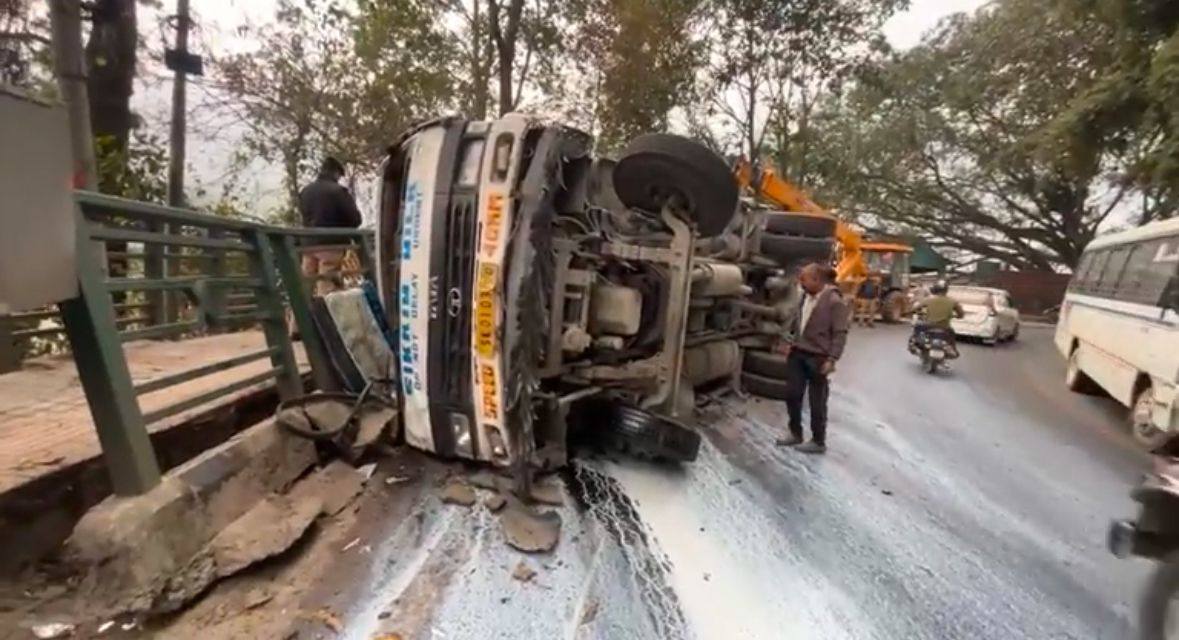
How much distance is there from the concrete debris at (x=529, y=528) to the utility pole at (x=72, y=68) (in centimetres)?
402

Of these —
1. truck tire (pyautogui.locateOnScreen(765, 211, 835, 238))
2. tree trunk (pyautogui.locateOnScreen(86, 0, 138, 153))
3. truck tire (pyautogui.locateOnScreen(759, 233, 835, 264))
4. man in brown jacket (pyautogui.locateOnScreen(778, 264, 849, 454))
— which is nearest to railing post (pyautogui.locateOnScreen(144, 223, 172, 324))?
tree trunk (pyautogui.locateOnScreen(86, 0, 138, 153))

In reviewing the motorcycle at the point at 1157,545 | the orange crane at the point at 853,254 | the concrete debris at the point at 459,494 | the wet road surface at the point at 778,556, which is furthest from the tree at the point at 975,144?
the concrete debris at the point at 459,494

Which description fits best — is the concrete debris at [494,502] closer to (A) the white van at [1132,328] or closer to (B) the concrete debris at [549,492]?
(B) the concrete debris at [549,492]

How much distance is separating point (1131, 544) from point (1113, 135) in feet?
43.1

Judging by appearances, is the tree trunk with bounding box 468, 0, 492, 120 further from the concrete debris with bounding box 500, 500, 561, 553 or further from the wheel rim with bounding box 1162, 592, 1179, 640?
the wheel rim with bounding box 1162, 592, 1179, 640

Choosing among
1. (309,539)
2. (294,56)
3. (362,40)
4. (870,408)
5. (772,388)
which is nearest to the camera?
(309,539)

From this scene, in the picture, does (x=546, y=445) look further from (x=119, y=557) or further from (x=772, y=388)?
(x=772, y=388)

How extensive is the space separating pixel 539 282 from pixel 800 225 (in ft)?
16.0

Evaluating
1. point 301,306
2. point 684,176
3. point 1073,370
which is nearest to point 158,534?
point 301,306

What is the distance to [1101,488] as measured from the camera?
18.9ft

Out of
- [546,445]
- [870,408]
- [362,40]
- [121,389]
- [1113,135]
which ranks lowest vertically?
[870,408]

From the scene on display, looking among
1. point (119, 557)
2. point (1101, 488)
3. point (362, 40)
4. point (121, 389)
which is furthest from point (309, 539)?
point (362, 40)

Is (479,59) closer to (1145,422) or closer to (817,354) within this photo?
(817,354)

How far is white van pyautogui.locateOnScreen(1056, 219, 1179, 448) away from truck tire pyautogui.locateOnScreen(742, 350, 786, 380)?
2.84m
